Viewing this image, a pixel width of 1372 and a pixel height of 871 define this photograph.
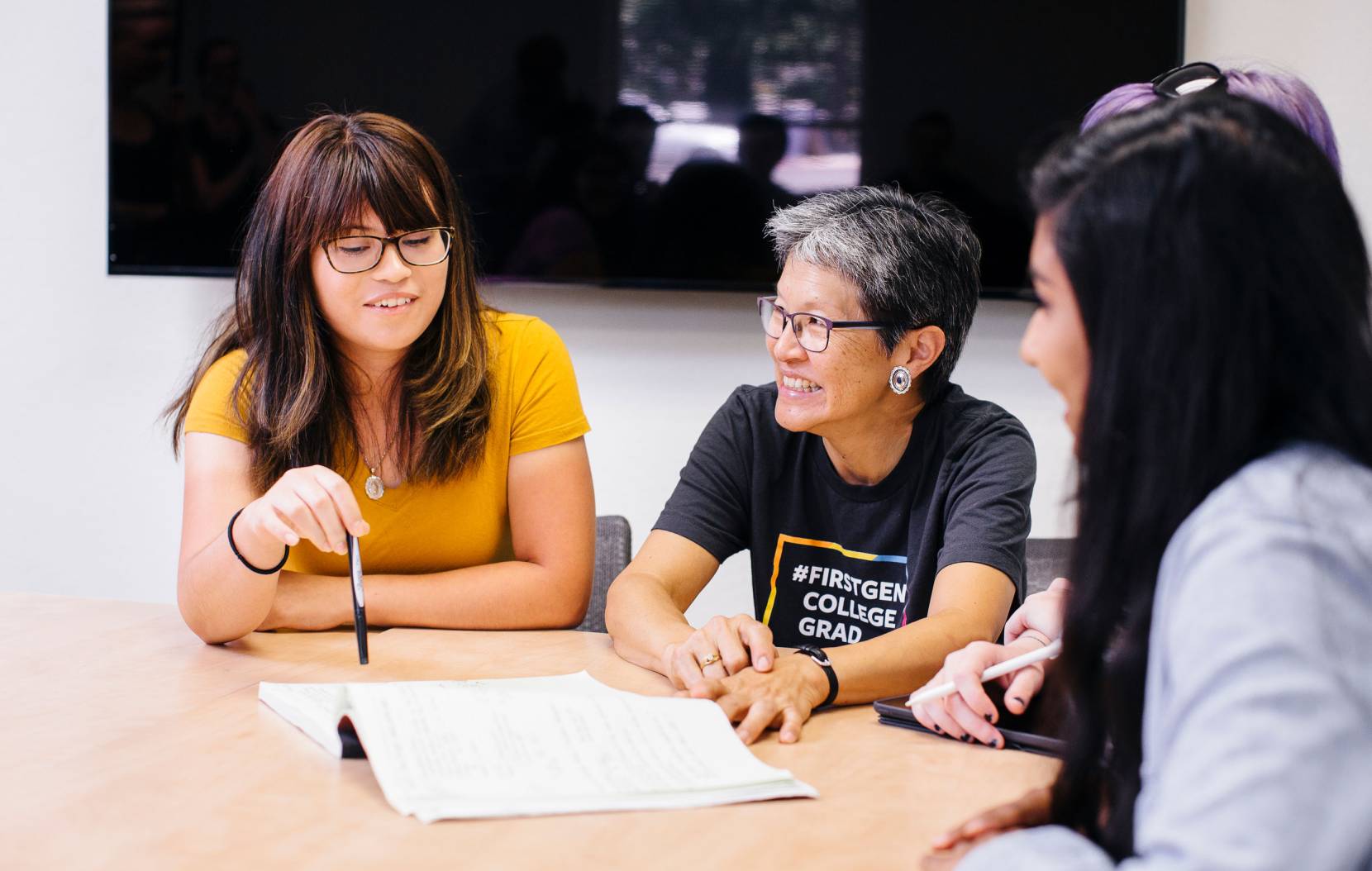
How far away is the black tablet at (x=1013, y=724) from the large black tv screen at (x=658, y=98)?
5.14 ft

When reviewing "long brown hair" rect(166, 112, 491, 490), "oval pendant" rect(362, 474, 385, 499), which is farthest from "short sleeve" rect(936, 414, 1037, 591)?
"oval pendant" rect(362, 474, 385, 499)

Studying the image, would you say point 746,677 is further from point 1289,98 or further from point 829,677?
point 1289,98

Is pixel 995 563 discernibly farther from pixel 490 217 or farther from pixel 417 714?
pixel 490 217

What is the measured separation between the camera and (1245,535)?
26.8 inches

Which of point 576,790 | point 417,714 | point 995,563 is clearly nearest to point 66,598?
point 417,714

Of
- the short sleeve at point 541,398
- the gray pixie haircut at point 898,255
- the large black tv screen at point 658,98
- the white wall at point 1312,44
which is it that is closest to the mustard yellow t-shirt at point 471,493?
the short sleeve at point 541,398

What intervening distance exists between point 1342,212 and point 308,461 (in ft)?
4.33

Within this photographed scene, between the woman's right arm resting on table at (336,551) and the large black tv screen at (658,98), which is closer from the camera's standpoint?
the woman's right arm resting on table at (336,551)

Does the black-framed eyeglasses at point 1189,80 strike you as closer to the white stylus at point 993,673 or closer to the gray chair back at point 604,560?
the white stylus at point 993,673

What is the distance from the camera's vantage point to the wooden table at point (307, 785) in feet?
2.98

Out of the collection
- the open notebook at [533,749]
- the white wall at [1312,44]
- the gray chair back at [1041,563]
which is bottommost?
the gray chair back at [1041,563]

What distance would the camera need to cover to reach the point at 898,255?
1.71 meters

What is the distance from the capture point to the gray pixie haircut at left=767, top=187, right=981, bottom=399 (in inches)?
66.9

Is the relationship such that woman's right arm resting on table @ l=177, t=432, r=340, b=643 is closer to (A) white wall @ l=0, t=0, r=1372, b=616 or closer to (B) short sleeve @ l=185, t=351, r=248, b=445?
(B) short sleeve @ l=185, t=351, r=248, b=445
